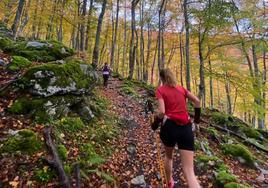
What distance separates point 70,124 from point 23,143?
1.46 m

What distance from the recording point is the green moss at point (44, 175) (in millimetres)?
4276

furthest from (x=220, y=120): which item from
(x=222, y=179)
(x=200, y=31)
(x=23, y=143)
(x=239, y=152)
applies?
(x=23, y=143)

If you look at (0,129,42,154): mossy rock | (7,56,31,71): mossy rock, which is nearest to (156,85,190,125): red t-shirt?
(0,129,42,154): mossy rock

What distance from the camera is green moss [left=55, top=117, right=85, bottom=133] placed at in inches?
232

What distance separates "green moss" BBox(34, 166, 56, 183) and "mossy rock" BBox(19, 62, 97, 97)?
2327 millimetres

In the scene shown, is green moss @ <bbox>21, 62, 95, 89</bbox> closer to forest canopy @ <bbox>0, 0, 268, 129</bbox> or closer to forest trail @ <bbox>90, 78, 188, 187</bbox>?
forest trail @ <bbox>90, 78, 188, 187</bbox>

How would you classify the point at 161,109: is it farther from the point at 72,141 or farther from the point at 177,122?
the point at 72,141

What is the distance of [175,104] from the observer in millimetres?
3988

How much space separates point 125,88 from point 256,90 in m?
7.08

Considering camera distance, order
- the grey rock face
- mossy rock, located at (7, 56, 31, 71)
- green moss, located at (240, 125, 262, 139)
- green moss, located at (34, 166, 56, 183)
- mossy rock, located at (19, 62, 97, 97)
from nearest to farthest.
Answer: green moss, located at (34, 166, 56, 183), mossy rock, located at (19, 62, 97, 97), mossy rock, located at (7, 56, 31, 71), the grey rock face, green moss, located at (240, 125, 262, 139)

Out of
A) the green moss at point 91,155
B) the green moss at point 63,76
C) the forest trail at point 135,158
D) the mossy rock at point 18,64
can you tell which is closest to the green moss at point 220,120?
the forest trail at point 135,158

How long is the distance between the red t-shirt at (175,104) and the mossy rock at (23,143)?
2.66 meters

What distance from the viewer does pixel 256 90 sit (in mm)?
11008

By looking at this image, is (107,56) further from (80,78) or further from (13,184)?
(13,184)
